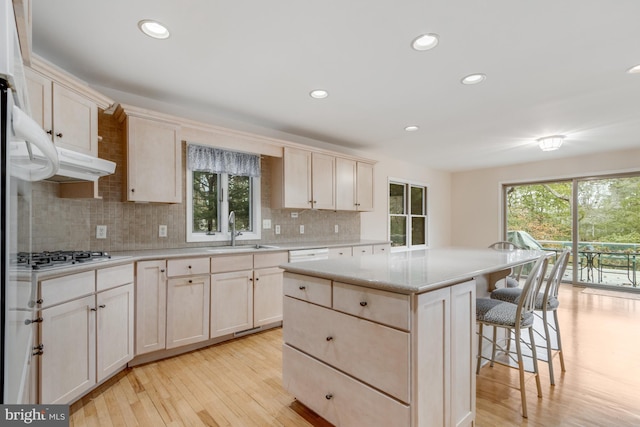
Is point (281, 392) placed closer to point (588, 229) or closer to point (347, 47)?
point (347, 47)

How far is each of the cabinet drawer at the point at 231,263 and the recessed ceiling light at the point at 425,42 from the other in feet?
7.65

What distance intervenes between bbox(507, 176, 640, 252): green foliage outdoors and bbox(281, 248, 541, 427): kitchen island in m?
5.16

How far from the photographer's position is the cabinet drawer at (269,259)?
312 centimetres

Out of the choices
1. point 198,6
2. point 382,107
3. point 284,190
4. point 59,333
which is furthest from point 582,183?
point 59,333

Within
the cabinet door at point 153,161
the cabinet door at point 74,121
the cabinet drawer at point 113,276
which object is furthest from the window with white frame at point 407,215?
the cabinet door at point 74,121

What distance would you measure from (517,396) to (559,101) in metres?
2.73

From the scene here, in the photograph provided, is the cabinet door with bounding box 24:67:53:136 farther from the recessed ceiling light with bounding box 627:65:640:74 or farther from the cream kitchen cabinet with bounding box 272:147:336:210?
the recessed ceiling light with bounding box 627:65:640:74

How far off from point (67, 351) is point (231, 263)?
4.39 feet

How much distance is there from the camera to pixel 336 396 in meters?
1.64

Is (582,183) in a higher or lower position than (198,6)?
lower

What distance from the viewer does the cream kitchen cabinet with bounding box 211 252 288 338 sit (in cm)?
284

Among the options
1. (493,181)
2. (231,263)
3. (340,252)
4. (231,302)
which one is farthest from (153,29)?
(493,181)

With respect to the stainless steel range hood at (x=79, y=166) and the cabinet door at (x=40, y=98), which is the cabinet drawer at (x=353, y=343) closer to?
the stainless steel range hood at (x=79, y=166)

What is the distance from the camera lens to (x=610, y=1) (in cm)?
162
